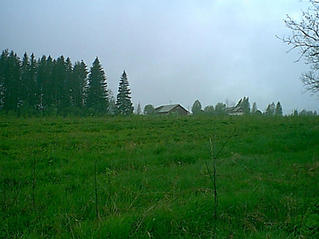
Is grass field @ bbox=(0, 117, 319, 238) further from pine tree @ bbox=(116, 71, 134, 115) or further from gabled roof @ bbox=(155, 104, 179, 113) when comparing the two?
gabled roof @ bbox=(155, 104, 179, 113)

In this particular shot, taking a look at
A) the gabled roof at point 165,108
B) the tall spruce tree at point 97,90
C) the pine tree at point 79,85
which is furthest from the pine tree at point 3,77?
the gabled roof at point 165,108

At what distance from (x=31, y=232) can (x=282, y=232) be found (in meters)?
3.13

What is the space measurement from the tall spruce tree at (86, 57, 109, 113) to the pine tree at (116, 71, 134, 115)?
8.17 ft

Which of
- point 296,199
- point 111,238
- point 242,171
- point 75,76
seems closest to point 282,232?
point 296,199

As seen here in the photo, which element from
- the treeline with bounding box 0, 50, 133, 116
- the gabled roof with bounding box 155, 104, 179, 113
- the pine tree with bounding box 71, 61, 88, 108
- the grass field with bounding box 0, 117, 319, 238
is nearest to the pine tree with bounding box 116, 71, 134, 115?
the treeline with bounding box 0, 50, 133, 116

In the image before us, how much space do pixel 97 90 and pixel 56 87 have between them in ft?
24.6

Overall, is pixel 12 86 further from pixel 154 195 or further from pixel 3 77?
pixel 154 195

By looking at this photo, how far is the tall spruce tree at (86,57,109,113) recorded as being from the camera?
167 feet

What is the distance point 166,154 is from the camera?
8.19 meters

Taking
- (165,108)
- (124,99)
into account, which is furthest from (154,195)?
(165,108)

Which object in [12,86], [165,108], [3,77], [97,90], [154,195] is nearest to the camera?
[154,195]

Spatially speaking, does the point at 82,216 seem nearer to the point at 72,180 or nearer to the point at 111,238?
the point at 111,238

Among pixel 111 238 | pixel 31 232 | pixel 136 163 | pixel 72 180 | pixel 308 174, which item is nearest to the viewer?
pixel 111 238

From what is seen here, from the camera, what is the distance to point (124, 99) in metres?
52.6
